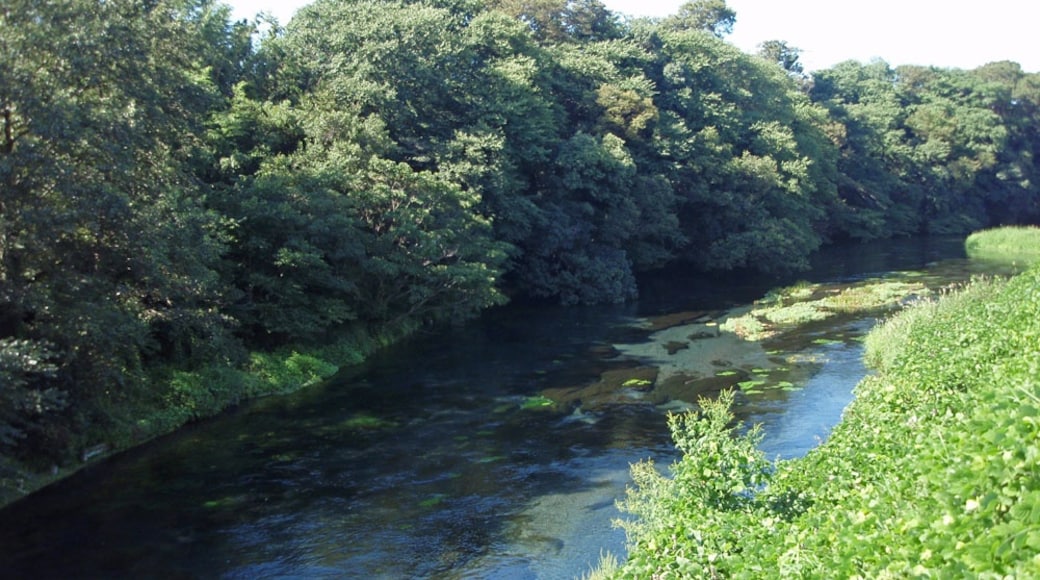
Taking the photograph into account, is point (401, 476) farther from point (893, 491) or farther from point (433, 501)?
point (893, 491)

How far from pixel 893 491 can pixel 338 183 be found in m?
25.8

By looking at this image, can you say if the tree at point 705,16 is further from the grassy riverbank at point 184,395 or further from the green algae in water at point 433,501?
the green algae in water at point 433,501

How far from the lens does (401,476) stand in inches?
796

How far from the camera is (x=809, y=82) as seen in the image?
8731cm

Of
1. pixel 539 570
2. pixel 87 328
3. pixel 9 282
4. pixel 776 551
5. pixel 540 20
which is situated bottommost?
pixel 539 570

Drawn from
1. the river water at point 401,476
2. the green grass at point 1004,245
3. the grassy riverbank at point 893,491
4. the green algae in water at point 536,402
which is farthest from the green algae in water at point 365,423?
the green grass at point 1004,245

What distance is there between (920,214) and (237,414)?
72.2 m

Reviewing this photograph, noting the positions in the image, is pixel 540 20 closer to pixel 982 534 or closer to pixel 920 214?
pixel 920 214

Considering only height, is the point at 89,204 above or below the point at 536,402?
above

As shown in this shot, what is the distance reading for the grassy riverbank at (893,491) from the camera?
20.7ft

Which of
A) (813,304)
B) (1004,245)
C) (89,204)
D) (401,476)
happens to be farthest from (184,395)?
(1004,245)

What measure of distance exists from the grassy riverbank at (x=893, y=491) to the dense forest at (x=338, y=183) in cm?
1208

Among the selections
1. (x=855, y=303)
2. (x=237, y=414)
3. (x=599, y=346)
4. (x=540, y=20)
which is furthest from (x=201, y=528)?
(x=540, y=20)

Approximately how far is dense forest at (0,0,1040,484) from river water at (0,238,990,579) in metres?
1.94
